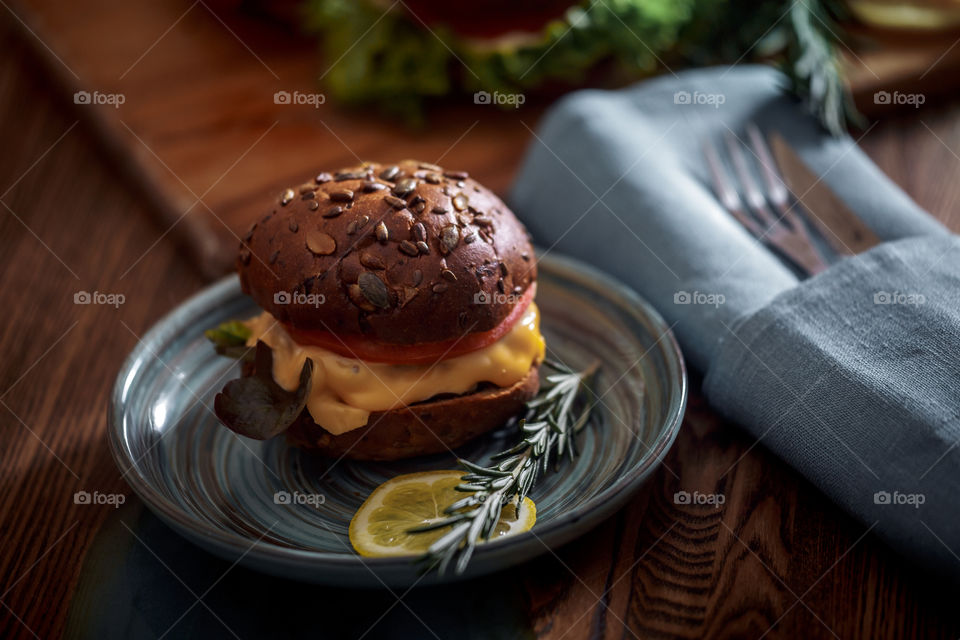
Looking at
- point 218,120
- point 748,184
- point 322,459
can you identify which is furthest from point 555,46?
point 322,459

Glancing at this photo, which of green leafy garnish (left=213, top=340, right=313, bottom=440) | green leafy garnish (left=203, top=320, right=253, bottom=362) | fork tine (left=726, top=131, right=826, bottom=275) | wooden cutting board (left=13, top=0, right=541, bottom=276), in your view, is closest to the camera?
A: green leafy garnish (left=213, top=340, right=313, bottom=440)

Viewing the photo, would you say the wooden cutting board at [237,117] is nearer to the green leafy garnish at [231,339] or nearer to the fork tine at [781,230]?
the green leafy garnish at [231,339]

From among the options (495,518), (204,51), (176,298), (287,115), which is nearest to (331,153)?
(287,115)

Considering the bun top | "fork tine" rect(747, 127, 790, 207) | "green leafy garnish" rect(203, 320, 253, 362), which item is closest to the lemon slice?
the bun top

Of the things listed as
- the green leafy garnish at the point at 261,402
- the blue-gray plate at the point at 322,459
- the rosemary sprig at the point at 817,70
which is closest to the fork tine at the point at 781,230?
the rosemary sprig at the point at 817,70

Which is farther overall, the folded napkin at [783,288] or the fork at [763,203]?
the fork at [763,203]

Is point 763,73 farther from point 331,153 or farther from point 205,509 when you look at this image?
point 205,509

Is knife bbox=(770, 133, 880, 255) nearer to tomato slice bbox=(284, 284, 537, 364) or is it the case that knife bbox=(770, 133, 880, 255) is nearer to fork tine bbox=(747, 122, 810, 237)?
fork tine bbox=(747, 122, 810, 237)
